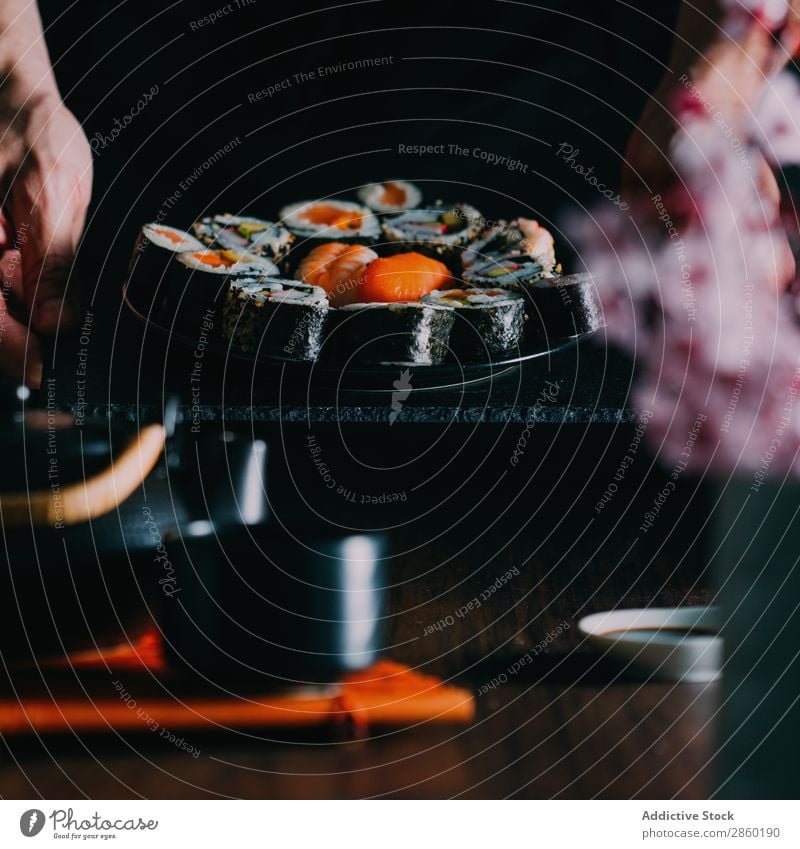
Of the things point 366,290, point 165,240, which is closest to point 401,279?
point 366,290

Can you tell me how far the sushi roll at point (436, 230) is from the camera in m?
0.49

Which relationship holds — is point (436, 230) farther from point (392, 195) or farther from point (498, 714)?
point (498, 714)

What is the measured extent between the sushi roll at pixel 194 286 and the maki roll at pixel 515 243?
0.13m

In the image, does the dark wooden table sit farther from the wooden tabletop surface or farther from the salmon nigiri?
the salmon nigiri

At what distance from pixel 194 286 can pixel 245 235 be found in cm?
9

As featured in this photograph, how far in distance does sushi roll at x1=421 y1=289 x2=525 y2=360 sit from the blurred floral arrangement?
0.22 ft

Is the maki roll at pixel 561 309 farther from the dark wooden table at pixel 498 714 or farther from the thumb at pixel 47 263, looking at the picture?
the thumb at pixel 47 263

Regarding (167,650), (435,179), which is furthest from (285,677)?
(435,179)

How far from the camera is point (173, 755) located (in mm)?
342

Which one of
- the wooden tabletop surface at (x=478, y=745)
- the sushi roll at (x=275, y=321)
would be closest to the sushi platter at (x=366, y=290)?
the sushi roll at (x=275, y=321)

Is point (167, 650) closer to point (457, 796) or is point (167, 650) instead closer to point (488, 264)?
point (457, 796)

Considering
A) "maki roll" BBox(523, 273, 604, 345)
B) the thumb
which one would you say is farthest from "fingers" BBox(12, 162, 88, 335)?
"maki roll" BBox(523, 273, 604, 345)

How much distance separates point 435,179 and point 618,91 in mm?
119

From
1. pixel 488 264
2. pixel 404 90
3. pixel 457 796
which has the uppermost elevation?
pixel 404 90
